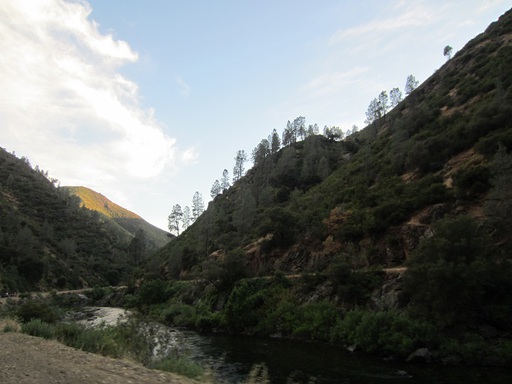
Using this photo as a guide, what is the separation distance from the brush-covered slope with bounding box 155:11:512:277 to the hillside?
21 centimetres

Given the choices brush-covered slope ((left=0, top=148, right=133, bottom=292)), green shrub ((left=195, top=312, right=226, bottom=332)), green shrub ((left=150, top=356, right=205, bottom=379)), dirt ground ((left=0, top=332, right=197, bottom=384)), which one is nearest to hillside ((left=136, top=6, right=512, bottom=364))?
green shrub ((left=195, top=312, right=226, bottom=332))

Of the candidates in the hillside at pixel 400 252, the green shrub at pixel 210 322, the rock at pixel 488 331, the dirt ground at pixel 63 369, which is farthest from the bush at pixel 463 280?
the green shrub at pixel 210 322

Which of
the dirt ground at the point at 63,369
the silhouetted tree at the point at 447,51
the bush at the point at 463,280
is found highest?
the silhouetted tree at the point at 447,51

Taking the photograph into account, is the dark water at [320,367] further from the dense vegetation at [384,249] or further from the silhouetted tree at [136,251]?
the silhouetted tree at [136,251]

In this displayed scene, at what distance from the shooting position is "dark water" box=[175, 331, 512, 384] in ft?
60.7

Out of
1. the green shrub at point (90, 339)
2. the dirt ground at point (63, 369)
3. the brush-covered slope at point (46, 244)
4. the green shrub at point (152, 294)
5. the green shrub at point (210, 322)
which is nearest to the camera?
the dirt ground at point (63, 369)

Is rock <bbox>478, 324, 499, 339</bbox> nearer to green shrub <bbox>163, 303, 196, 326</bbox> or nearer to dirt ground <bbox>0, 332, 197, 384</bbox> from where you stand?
dirt ground <bbox>0, 332, 197, 384</bbox>

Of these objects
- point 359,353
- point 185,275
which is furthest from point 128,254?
point 359,353

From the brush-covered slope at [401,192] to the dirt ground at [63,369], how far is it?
84.4 feet

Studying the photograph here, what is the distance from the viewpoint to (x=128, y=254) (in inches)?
5482

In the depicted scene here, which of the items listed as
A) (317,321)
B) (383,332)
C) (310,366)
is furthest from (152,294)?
(383,332)

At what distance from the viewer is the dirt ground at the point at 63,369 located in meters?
8.69

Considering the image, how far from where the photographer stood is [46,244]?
109 meters

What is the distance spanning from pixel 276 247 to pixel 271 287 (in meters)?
14.2
